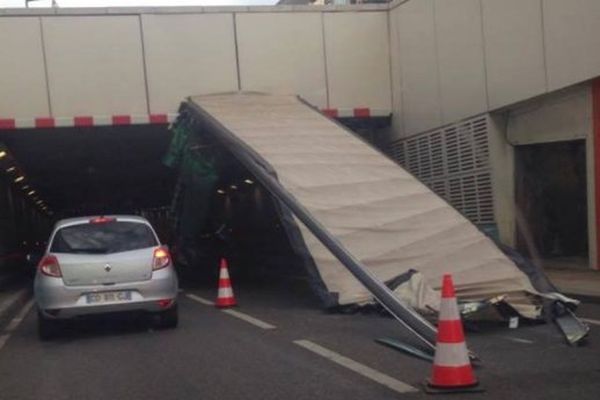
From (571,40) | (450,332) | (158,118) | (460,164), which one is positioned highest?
(571,40)

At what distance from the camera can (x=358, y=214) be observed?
12.9 metres

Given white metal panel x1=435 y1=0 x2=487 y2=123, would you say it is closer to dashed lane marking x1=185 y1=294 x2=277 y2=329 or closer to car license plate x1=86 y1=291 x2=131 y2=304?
dashed lane marking x1=185 y1=294 x2=277 y2=329

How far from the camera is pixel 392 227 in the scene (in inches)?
500

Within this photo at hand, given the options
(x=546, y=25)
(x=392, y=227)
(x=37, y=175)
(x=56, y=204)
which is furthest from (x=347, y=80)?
(x=56, y=204)

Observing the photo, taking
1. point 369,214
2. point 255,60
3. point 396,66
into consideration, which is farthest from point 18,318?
point 396,66

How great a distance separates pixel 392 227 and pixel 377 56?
27.9 ft

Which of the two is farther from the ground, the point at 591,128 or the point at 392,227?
the point at 591,128

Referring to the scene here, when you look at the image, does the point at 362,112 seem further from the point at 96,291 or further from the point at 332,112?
the point at 96,291

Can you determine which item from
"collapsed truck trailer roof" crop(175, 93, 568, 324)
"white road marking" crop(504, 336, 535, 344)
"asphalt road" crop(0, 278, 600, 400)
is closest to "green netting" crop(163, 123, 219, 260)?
"collapsed truck trailer roof" crop(175, 93, 568, 324)

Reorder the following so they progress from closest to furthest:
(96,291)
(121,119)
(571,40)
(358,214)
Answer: (96,291), (358,214), (571,40), (121,119)

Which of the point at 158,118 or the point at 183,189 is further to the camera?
the point at 183,189

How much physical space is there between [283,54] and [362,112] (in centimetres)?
238

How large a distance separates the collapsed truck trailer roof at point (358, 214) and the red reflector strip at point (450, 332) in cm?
286

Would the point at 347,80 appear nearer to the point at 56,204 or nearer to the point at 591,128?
the point at 591,128
